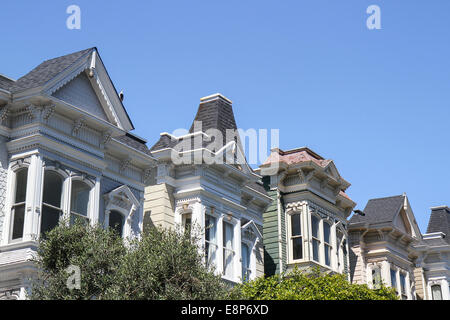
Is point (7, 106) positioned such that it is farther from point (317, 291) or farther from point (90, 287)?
point (317, 291)

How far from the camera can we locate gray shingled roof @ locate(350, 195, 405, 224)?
39781mm

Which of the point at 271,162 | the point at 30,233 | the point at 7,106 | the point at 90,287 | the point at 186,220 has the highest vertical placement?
Answer: the point at 271,162

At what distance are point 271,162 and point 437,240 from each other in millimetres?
15559

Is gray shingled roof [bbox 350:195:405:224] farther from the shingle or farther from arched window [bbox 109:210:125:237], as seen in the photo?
the shingle

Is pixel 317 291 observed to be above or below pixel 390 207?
below

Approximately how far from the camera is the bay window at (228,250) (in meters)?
27.9

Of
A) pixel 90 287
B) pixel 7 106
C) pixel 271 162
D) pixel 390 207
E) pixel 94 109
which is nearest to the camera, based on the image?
pixel 90 287

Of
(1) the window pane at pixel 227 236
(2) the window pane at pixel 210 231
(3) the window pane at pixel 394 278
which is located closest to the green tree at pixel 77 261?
(2) the window pane at pixel 210 231

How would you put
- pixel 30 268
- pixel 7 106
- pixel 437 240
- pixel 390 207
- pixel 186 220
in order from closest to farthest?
1. pixel 30 268
2. pixel 7 106
3. pixel 186 220
4. pixel 390 207
5. pixel 437 240

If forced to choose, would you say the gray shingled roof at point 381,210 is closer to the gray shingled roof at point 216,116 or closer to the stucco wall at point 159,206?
the gray shingled roof at point 216,116

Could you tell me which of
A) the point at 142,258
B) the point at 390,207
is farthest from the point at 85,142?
the point at 390,207

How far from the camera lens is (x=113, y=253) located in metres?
19.1

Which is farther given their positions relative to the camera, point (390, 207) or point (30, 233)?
point (390, 207)

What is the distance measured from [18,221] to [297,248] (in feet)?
50.2
